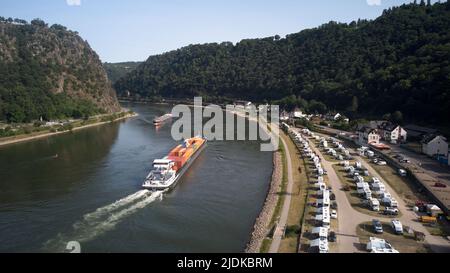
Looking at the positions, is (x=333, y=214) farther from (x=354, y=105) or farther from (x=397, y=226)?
(x=354, y=105)

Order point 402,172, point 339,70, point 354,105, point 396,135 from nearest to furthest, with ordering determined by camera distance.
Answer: point 402,172 < point 396,135 < point 354,105 < point 339,70

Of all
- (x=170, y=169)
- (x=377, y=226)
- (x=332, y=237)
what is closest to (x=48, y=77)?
(x=170, y=169)

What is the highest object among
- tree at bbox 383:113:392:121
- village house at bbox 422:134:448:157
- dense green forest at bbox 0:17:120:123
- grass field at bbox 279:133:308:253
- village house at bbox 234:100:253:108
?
dense green forest at bbox 0:17:120:123

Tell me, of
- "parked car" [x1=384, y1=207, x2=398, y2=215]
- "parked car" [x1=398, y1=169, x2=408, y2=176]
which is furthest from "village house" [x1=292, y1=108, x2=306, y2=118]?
"parked car" [x1=384, y1=207, x2=398, y2=215]

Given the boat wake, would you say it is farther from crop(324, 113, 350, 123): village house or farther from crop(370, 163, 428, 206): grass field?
crop(324, 113, 350, 123): village house

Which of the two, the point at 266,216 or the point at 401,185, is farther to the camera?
the point at 401,185

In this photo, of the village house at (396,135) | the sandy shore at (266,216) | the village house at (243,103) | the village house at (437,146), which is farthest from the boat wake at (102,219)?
the village house at (243,103)

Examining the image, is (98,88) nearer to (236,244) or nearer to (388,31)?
(388,31)
